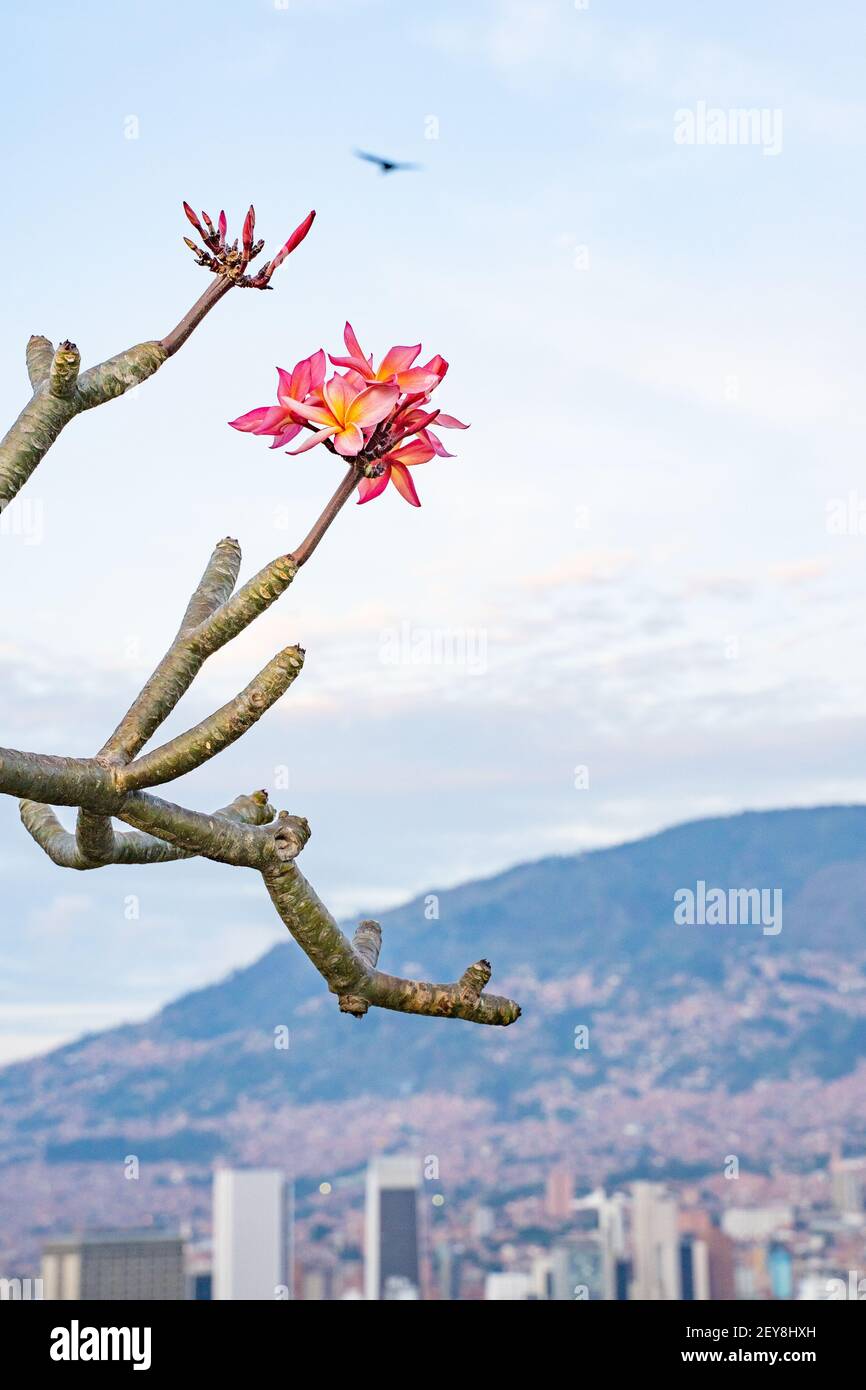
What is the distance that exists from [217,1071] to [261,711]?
425 ft

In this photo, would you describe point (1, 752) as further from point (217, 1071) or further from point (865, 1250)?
point (217, 1071)

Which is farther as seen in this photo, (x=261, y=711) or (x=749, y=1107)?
(x=749, y=1107)

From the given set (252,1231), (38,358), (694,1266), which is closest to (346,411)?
(38,358)

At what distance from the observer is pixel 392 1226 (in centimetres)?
11825

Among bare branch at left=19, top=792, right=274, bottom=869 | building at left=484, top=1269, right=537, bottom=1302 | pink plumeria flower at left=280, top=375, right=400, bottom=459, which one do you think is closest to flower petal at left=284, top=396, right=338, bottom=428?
pink plumeria flower at left=280, top=375, right=400, bottom=459

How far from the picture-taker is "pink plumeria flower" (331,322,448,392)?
2.81 m

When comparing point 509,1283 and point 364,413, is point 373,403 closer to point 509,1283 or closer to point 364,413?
point 364,413

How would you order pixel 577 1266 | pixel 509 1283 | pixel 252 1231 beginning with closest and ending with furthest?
pixel 509 1283
pixel 577 1266
pixel 252 1231

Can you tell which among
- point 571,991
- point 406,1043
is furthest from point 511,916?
point 406,1043

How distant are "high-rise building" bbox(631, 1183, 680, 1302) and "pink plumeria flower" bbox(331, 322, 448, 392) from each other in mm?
98441

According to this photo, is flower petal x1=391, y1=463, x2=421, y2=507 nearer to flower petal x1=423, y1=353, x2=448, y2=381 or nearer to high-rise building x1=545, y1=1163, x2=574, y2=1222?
flower petal x1=423, y1=353, x2=448, y2=381

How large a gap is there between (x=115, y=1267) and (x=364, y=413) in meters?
101

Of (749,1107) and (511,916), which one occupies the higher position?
(511,916)
